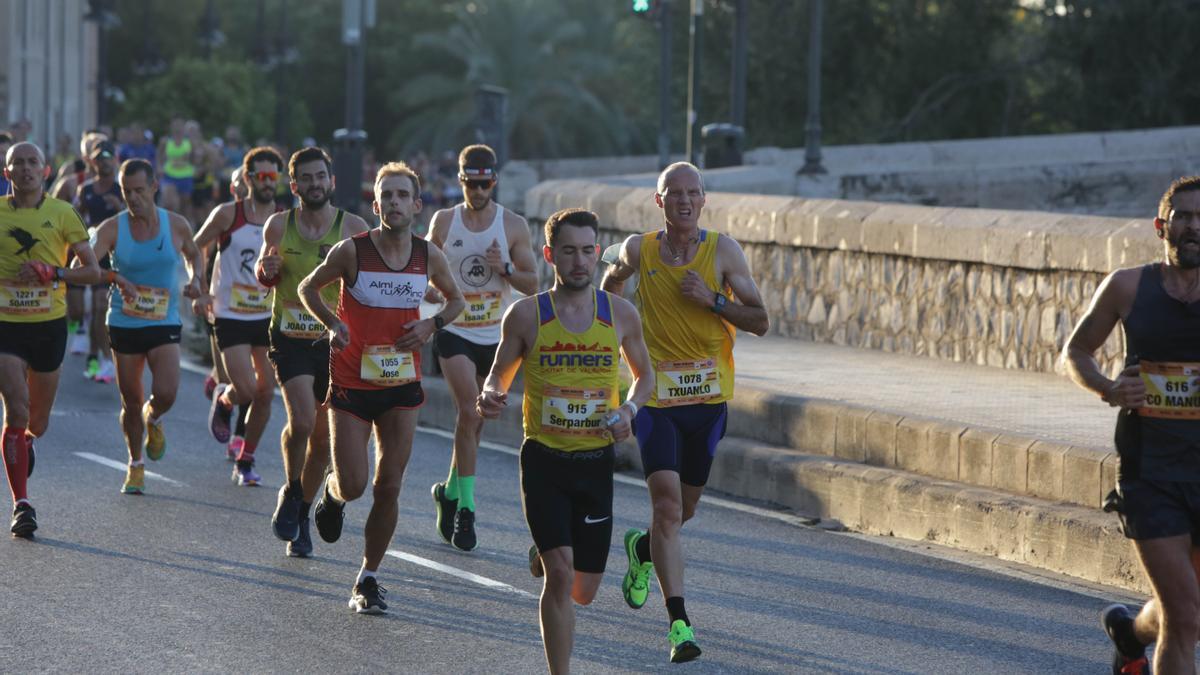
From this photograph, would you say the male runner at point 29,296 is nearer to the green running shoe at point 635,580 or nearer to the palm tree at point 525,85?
the green running shoe at point 635,580

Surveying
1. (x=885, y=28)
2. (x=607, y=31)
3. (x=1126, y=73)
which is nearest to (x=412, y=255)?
(x=1126, y=73)

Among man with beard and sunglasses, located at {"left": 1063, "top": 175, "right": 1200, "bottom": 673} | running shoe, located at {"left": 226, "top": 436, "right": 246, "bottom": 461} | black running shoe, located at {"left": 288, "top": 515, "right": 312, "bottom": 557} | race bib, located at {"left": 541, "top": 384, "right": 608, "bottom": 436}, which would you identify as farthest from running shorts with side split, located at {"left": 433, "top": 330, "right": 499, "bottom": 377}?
man with beard and sunglasses, located at {"left": 1063, "top": 175, "right": 1200, "bottom": 673}

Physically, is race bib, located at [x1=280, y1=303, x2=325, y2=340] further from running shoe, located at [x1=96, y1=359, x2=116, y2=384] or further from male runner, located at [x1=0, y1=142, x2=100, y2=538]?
running shoe, located at [x1=96, y1=359, x2=116, y2=384]

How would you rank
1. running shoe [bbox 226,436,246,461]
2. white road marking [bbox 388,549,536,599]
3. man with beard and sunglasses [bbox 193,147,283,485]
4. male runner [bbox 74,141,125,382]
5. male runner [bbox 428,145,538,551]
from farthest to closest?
1. male runner [bbox 74,141,125,382]
2. running shoe [bbox 226,436,246,461]
3. man with beard and sunglasses [bbox 193,147,283,485]
4. male runner [bbox 428,145,538,551]
5. white road marking [bbox 388,549,536,599]

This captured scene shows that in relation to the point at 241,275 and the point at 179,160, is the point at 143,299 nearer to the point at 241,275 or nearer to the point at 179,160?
the point at 241,275

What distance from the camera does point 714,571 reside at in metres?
10.1

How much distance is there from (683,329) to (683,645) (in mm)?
1348

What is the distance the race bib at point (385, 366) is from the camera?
8891 mm

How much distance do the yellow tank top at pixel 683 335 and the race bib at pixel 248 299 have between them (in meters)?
→ 4.38

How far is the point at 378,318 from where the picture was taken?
8914mm

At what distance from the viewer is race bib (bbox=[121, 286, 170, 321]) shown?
12.0m

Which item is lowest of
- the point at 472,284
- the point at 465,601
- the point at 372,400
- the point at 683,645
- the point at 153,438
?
the point at 465,601

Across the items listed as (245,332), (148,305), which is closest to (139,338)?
(148,305)

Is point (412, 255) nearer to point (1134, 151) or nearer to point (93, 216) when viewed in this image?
point (93, 216)
